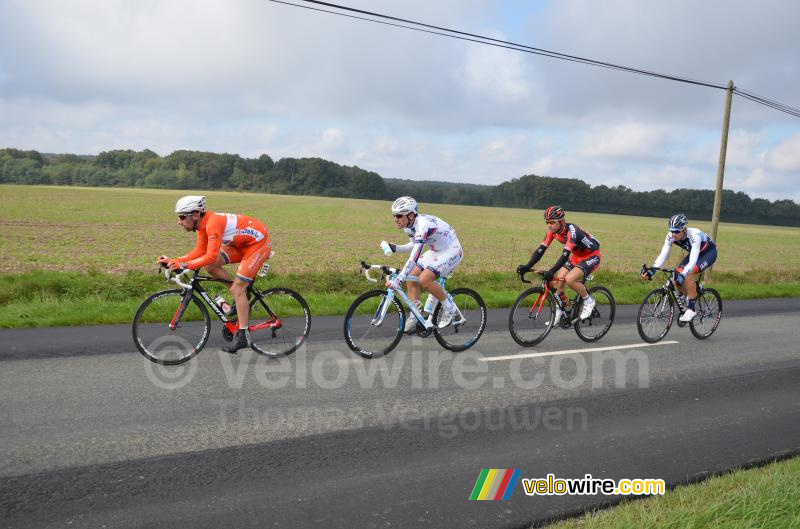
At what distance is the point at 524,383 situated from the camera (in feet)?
20.2

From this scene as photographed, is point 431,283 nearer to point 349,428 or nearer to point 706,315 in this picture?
point 349,428

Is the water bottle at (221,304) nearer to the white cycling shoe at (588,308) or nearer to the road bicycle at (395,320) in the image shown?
the road bicycle at (395,320)

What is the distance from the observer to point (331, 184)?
11212cm

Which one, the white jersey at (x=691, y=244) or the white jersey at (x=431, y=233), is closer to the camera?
the white jersey at (x=431, y=233)

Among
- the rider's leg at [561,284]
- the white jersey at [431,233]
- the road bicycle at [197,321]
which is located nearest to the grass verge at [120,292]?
the road bicycle at [197,321]

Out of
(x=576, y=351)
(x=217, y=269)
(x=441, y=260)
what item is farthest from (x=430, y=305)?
(x=217, y=269)

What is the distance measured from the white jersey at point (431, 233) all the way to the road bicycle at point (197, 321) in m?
1.73

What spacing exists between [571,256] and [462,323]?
234 cm

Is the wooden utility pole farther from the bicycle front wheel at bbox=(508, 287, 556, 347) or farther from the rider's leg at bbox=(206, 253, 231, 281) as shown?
the rider's leg at bbox=(206, 253, 231, 281)

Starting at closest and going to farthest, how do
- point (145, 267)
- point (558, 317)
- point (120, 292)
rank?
point (558, 317) → point (120, 292) → point (145, 267)

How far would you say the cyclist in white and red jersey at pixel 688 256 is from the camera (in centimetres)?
865

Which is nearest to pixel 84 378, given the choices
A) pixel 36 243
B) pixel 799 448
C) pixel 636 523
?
pixel 636 523

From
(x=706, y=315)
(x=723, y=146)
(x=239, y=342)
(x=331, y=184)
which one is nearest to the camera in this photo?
(x=239, y=342)

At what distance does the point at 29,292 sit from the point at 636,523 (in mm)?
10682
